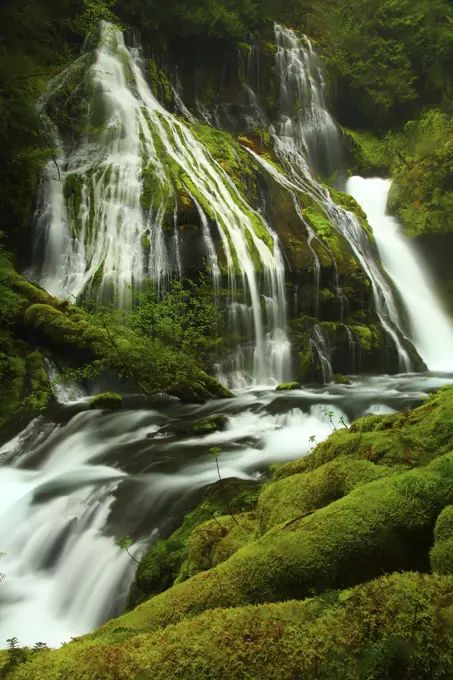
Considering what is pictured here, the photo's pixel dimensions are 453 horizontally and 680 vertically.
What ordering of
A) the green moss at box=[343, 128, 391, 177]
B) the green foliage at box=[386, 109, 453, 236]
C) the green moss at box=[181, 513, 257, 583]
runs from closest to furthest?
the green moss at box=[181, 513, 257, 583] → the green foliage at box=[386, 109, 453, 236] → the green moss at box=[343, 128, 391, 177]

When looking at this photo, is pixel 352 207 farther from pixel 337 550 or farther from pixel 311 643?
pixel 311 643

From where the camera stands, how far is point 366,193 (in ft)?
85.7

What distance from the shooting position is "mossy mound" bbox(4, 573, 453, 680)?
4.35ft

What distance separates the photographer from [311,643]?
58.1 inches

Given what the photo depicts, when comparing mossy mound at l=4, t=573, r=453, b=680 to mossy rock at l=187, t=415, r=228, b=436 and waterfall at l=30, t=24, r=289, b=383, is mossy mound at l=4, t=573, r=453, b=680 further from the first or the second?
waterfall at l=30, t=24, r=289, b=383

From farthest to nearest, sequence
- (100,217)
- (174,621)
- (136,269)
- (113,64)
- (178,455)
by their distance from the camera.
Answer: (113,64)
(100,217)
(136,269)
(178,455)
(174,621)

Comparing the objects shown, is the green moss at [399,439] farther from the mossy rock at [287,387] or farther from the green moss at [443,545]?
the mossy rock at [287,387]

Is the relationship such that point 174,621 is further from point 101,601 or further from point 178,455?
point 178,455

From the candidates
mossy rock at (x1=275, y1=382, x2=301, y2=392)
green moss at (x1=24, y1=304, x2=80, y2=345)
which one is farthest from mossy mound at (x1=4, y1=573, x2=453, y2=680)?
mossy rock at (x1=275, y1=382, x2=301, y2=392)

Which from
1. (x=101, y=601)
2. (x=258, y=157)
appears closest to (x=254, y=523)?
(x=101, y=601)

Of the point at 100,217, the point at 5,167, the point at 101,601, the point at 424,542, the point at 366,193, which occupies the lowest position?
the point at 101,601

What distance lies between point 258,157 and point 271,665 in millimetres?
22566

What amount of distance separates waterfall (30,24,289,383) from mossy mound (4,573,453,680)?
10.9 metres

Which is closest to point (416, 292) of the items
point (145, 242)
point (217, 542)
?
point (145, 242)
